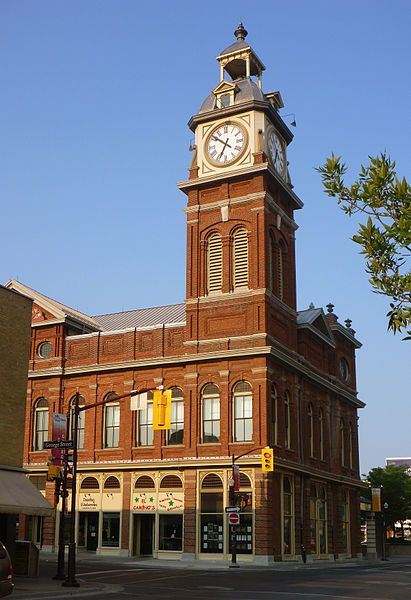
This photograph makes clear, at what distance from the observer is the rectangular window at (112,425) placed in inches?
1943

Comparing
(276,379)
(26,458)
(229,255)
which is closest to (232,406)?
(276,379)

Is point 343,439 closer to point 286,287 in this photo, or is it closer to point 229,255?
point 286,287

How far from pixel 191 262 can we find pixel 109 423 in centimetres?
1166

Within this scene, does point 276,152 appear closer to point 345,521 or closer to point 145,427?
point 145,427

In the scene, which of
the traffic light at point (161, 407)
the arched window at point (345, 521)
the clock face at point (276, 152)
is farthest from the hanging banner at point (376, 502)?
the traffic light at point (161, 407)

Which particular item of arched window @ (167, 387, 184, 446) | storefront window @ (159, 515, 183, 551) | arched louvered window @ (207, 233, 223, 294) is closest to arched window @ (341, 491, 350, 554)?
storefront window @ (159, 515, 183, 551)

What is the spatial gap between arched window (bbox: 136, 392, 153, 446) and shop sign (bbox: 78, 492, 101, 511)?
4.34m

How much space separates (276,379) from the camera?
45.9 m

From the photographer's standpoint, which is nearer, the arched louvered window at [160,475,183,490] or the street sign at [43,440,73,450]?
the street sign at [43,440,73,450]

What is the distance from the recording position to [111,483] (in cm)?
4825

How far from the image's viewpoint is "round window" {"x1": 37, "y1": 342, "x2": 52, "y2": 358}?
52.9m

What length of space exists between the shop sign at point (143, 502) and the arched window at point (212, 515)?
3483 millimetres

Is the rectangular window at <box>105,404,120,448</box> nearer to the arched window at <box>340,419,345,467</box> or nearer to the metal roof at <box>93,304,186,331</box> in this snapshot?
the metal roof at <box>93,304,186,331</box>

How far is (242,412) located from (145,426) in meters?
7.13
